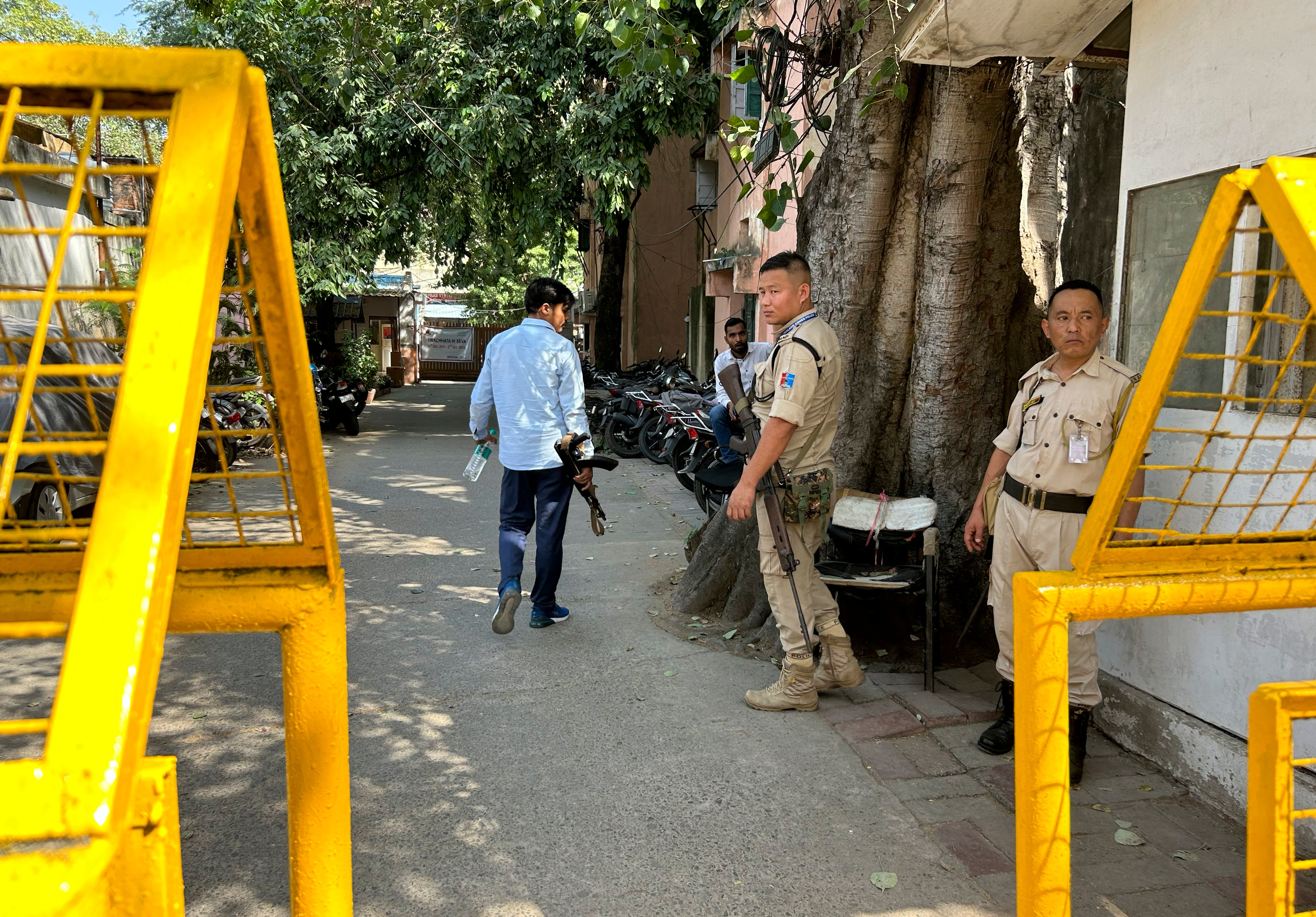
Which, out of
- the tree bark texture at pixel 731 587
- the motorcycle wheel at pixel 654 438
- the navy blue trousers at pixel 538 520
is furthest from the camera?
the motorcycle wheel at pixel 654 438

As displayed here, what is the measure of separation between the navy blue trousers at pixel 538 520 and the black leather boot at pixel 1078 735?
8.99 ft

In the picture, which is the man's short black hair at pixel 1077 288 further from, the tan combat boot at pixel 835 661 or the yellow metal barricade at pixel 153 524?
the yellow metal barricade at pixel 153 524

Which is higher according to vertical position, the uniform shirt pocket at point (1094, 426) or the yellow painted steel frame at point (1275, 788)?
the uniform shirt pocket at point (1094, 426)

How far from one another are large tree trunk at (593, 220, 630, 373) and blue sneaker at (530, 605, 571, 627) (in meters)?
12.7

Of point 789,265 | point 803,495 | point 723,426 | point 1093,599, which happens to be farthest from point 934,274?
point 723,426

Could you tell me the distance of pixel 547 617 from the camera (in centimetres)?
563

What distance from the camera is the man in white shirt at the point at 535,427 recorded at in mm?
5387

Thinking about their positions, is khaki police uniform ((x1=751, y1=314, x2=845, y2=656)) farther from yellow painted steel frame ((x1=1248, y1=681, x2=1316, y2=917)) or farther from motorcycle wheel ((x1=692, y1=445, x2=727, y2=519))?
motorcycle wheel ((x1=692, y1=445, x2=727, y2=519))

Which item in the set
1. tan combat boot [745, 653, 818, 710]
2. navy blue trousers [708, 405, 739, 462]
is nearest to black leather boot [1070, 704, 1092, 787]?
tan combat boot [745, 653, 818, 710]

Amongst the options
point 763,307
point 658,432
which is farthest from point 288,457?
point 658,432

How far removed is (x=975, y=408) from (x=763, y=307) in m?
1.42

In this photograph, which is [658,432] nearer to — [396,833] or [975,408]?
[975,408]

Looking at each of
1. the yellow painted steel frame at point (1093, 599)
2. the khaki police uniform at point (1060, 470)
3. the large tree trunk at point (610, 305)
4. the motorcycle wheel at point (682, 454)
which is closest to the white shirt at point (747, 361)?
the motorcycle wheel at point (682, 454)

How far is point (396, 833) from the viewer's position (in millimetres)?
3307
